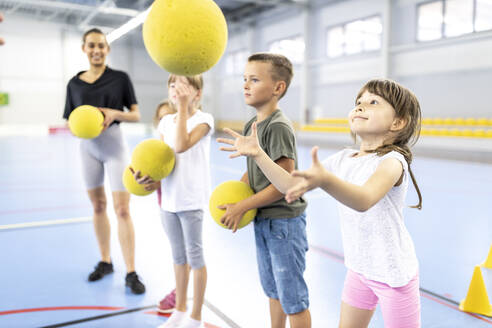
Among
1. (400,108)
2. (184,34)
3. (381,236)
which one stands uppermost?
(184,34)

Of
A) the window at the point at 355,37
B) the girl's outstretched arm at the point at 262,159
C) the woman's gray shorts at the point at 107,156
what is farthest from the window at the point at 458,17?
the girl's outstretched arm at the point at 262,159

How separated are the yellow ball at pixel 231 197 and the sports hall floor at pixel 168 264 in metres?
0.82

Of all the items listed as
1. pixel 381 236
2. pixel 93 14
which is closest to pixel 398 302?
pixel 381 236

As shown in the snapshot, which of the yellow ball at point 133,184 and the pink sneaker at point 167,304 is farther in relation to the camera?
the pink sneaker at point 167,304

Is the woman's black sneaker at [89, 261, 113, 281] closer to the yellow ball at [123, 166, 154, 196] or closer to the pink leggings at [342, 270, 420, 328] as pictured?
the yellow ball at [123, 166, 154, 196]

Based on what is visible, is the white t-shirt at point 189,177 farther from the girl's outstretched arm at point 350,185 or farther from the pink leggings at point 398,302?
the girl's outstretched arm at point 350,185

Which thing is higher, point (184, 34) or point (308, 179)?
point (184, 34)

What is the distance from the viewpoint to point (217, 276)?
9.72ft

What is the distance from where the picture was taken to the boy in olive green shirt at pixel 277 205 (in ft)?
5.56

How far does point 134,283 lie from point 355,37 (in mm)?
14310

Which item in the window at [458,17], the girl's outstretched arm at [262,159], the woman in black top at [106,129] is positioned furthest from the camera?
the window at [458,17]

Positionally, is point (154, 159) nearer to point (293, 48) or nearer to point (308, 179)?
point (308, 179)

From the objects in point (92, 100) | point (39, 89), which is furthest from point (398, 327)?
point (39, 89)

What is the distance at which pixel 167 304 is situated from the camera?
8.02 feet
